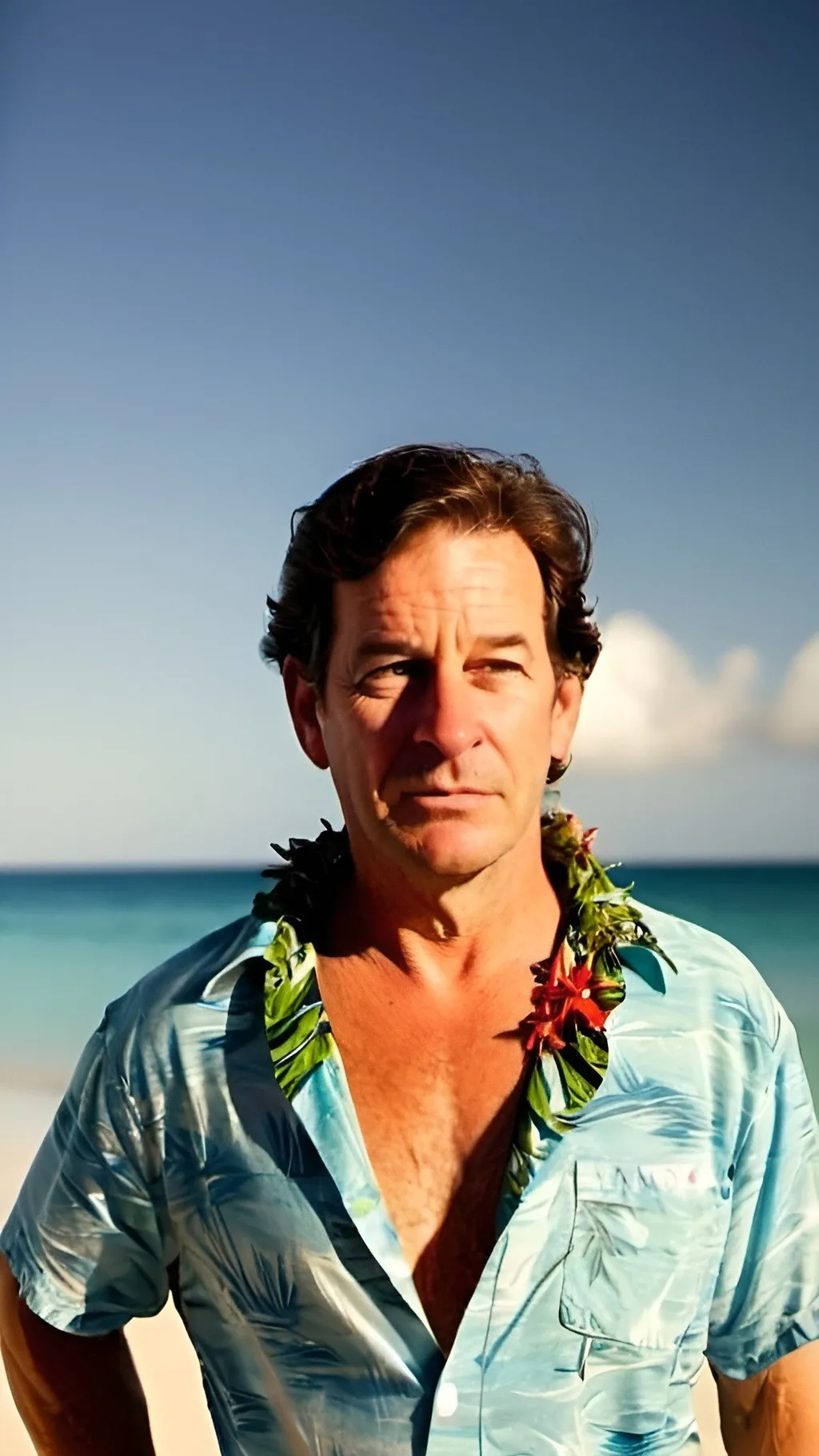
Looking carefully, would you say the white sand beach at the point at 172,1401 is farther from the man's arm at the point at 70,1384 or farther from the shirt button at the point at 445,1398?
the shirt button at the point at 445,1398

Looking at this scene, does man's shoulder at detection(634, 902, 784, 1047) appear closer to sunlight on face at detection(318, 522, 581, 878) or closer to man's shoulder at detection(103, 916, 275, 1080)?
sunlight on face at detection(318, 522, 581, 878)

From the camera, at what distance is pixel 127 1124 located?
1642 millimetres

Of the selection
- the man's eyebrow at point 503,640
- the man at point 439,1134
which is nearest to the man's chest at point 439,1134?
the man at point 439,1134

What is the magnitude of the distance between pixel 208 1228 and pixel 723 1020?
0.66m

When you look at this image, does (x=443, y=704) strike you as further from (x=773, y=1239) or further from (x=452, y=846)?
(x=773, y=1239)

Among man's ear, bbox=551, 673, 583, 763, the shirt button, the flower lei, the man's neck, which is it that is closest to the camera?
the shirt button

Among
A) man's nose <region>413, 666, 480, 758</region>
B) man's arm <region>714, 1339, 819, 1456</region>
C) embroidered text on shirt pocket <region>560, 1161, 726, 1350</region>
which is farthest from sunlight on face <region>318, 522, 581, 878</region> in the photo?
man's arm <region>714, 1339, 819, 1456</region>

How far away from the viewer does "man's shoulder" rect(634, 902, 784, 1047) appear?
165cm

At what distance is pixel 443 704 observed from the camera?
1.61 meters

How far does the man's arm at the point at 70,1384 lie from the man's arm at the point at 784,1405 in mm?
780

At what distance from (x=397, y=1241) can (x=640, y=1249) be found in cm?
29

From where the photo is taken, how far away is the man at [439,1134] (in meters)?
1.53

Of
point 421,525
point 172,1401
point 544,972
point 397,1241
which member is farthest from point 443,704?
point 172,1401

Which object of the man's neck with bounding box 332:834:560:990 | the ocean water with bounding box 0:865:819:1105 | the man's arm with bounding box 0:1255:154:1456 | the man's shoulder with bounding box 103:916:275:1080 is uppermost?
the man's neck with bounding box 332:834:560:990
